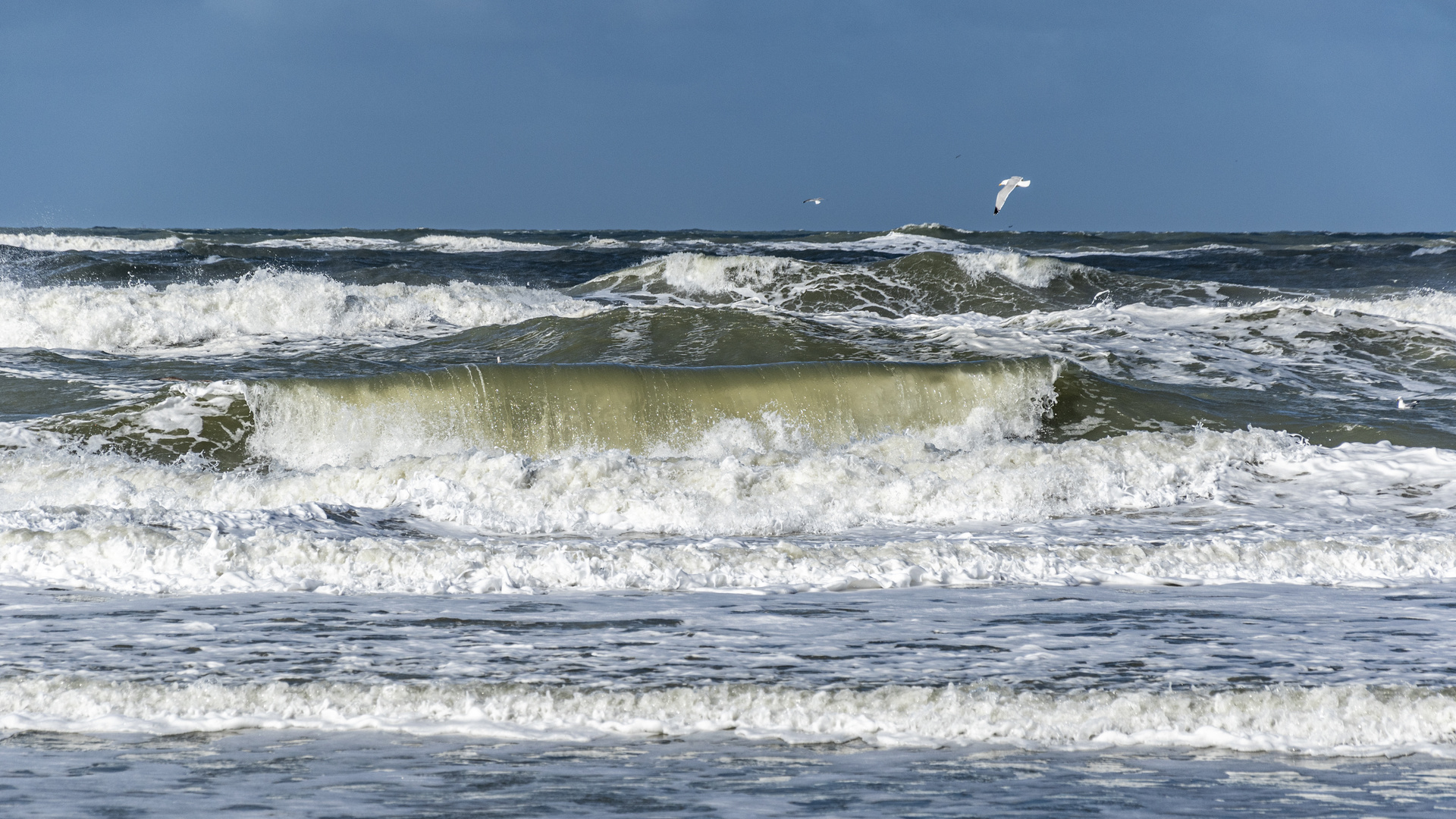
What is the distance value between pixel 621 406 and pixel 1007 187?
587 centimetres

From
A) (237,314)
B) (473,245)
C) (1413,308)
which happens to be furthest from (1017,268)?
(473,245)

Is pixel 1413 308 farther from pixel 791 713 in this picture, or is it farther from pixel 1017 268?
pixel 791 713

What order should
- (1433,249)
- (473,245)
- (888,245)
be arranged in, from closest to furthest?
1. (1433,249)
2. (888,245)
3. (473,245)

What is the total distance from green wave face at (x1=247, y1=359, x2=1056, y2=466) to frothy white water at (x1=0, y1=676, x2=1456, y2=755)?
6.45 metres

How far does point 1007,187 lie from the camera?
13867 millimetres

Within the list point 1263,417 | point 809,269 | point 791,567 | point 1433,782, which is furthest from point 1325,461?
point 809,269

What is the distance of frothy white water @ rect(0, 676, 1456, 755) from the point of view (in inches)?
162

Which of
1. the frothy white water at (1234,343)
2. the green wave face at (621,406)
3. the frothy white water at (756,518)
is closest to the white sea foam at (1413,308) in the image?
the frothy white water at (1234,343)

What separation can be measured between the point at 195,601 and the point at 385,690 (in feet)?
6.86

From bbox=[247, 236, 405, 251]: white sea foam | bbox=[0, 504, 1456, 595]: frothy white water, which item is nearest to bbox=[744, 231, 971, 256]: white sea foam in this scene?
bbox=[247, 236, 405, 251]: white sea foam

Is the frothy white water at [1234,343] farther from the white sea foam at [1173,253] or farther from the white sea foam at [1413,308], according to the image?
the white sea foam at [1173,253]

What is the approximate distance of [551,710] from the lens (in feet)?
14.1

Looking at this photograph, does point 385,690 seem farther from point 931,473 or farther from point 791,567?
point 931,473

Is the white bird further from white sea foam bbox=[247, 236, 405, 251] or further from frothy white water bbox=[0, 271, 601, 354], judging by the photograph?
white sea foam bbox=[247, 236, 405, 251]
